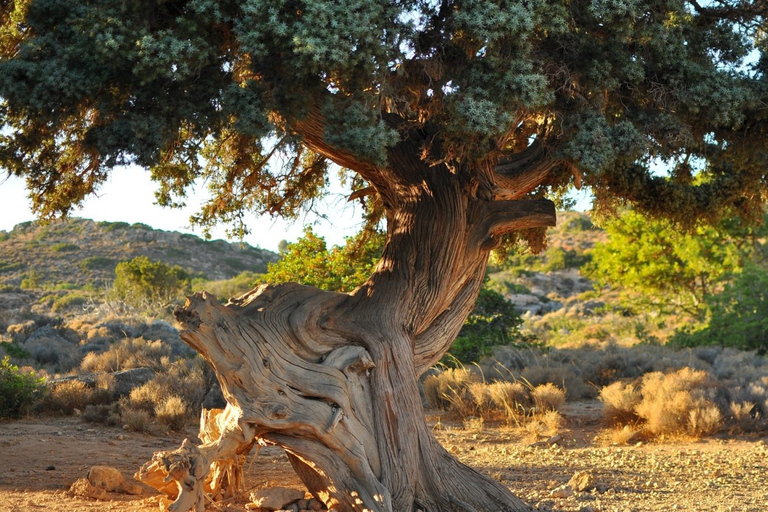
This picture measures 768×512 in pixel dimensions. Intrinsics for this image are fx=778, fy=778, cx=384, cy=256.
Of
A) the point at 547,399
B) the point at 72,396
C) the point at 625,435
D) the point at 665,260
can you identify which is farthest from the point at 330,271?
the point at 665,260

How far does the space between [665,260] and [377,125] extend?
2502 centimetres

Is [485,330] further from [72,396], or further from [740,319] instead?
[72,396]

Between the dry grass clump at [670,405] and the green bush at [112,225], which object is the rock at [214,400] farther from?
the green bush at [112,225]

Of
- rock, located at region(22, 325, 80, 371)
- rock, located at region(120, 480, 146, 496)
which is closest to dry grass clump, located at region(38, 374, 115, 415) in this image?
rock, located at region(22, 325, 80, 371)

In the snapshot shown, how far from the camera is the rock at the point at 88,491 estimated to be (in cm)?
703

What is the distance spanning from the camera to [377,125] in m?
A: 6.15

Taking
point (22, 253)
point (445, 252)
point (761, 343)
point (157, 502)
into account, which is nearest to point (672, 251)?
point (761, 343)

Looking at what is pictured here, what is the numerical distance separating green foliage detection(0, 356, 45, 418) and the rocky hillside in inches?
1116

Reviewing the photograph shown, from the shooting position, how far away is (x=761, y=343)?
843 inches

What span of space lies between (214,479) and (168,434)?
16.4 ft

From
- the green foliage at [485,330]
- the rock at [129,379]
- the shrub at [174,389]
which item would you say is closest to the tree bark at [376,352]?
the shrub at [174,389]

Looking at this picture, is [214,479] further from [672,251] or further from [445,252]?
[672,251]

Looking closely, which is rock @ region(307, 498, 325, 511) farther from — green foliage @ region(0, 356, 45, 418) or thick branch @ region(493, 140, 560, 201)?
green foliage @ region(0, 356, 45, 418)

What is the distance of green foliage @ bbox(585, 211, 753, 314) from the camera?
1110 inches
